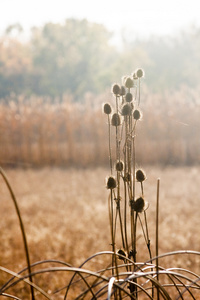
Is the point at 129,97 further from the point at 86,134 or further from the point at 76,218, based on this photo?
the point at 86,134

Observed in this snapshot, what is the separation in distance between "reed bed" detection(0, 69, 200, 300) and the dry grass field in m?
0.02

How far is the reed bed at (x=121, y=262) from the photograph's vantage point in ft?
2.17

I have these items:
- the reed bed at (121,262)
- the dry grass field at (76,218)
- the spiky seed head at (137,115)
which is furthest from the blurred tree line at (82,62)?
the spiky seed head at (137,115)

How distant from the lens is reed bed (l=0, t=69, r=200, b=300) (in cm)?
66

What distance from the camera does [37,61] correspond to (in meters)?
18.9

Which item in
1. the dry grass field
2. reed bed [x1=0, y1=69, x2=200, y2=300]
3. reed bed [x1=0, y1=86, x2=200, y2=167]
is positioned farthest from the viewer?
reed bed [x1=0, y1=86, x2=200, y2=167]

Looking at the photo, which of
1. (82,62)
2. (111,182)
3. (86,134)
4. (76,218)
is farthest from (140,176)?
(82,62)

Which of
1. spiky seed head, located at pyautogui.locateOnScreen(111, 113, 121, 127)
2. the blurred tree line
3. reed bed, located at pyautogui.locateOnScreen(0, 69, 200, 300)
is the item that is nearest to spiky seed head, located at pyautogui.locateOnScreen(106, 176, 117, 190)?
reed bed, located at pyautogui.locateOnScreen(0, 69, 200, 300)

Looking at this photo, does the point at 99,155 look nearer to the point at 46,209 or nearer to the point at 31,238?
the point at 46,209

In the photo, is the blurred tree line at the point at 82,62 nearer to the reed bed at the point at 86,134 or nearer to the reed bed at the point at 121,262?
the reed bed at the point at 86,134

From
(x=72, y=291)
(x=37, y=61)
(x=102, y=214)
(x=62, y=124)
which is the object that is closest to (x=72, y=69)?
(x=37, y=61)

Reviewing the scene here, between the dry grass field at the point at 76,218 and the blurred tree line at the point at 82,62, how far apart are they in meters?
11.7

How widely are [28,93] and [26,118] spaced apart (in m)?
11.2

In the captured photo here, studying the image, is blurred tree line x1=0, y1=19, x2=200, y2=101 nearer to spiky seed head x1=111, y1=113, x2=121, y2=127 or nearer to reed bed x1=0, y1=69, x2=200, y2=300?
reed bed x1=0, y1=69, x2=200, y2=300
